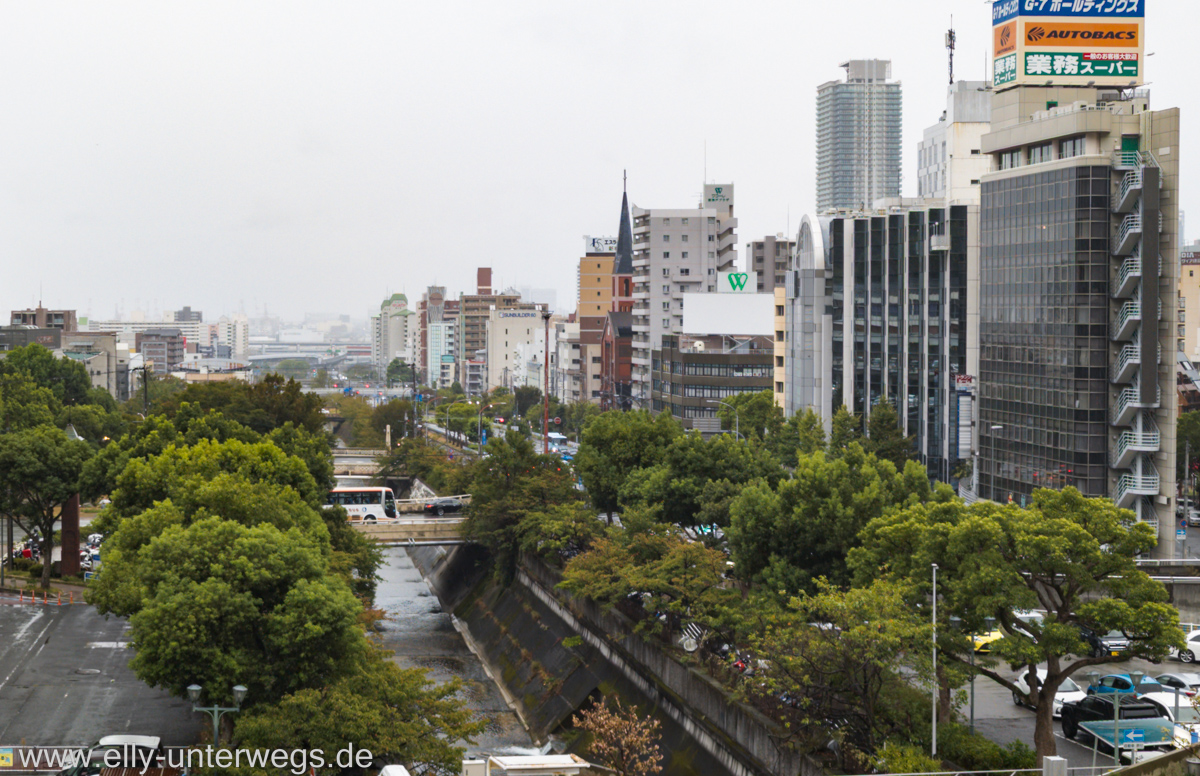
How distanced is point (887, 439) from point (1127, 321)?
14567 millimetres

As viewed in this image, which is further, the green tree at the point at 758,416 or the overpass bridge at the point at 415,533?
the green tree at the point at 758,416

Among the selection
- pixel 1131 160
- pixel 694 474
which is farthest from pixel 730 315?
pixel 1131 160

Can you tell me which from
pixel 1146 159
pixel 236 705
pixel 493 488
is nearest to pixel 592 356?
pixel 493 488

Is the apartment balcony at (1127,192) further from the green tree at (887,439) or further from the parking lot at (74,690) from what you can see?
the parking lot at (74,690)

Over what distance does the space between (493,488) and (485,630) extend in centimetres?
705

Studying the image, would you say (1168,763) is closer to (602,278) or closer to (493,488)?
(493,488)

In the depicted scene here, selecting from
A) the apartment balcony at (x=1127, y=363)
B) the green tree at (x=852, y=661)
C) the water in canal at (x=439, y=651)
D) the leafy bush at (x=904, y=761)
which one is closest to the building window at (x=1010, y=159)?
the apartment balcony at (x=1127, y=363)

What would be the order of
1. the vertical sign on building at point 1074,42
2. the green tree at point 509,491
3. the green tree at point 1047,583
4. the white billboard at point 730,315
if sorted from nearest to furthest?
the green tree at point 1047,583
the vertical sign on building at point 1074,42
the green tree at point 509,491
the white billboard at point 730,315

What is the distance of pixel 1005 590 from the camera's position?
29359mm

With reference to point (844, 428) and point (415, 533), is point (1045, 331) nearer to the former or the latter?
point (844, 428)

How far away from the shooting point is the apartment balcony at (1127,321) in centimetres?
5041

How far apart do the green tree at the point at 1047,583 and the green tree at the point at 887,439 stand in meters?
30.4

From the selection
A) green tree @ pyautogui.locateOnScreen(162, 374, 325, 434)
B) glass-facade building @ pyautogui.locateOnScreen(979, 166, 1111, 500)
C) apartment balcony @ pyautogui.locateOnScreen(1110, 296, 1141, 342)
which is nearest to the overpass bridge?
green tree @ pyautogui.locateOnScreen(162, 374, 325, 434)

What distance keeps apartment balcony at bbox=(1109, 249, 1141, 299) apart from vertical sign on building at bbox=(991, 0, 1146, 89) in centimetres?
1074
